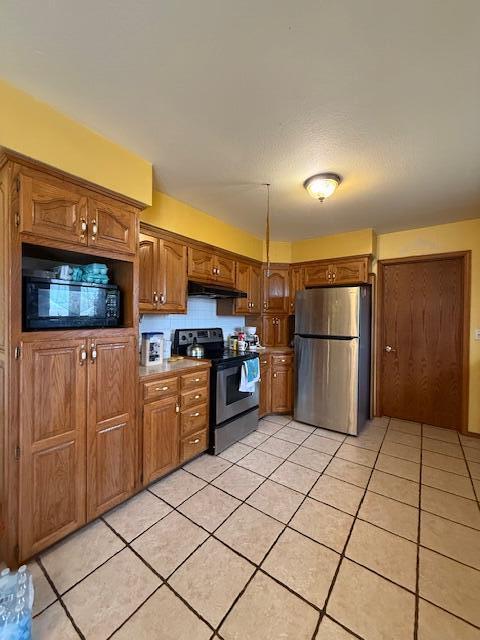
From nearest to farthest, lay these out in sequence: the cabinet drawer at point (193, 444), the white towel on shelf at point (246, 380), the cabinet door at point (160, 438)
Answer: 1. the cabinet door at point (160, 438)
2. the cabinet drawer at point (193, 444)
3. the white towel on shelf at point (246, 380)

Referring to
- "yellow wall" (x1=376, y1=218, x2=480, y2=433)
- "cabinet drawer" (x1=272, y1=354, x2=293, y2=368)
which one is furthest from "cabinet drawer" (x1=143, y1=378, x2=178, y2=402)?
"yellow wall" (x1=376, y1=218, x2=480, y2=433)

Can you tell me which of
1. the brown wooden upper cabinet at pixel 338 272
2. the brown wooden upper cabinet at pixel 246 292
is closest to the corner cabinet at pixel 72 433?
the brown wooden upper cabinet at pixel 246 292

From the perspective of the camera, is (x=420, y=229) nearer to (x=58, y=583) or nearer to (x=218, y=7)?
(x=218, y=7)

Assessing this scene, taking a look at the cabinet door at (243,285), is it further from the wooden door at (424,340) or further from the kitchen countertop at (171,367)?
the wooden door at (424,340)

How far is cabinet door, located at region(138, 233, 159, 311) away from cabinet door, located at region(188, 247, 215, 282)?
0.41m

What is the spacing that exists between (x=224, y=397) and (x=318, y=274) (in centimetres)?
209

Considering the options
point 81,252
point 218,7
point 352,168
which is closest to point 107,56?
point 218,7

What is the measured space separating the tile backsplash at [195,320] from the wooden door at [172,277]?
12.7 inches

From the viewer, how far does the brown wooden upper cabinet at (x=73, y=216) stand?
4.56 ft

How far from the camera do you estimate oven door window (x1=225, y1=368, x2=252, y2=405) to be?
2.70 m

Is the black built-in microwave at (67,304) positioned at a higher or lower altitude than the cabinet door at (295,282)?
lower

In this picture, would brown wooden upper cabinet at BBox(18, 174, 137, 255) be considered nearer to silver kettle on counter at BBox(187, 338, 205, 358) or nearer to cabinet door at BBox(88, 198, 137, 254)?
cabinet door at BBox(88, 198, 137, 254)

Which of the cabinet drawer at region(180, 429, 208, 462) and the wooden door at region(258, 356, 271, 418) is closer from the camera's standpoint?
the cabinet drawer at region(180, 429, 208, 462)

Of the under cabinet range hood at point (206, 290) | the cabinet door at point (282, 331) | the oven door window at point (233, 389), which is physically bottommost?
the oven door window at point (233, 389)
